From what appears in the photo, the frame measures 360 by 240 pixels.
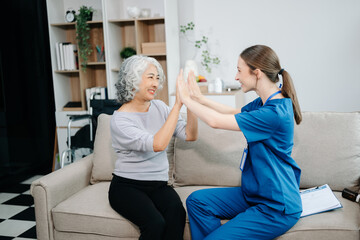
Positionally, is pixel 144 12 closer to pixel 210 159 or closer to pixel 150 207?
pixel 210 159

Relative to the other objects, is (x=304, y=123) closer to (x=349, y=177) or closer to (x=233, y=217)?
(x=349, y=177)

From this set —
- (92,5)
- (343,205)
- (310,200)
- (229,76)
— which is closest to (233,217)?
(310,200)

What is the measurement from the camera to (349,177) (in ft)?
6.61

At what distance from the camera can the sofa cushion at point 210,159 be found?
215 cm

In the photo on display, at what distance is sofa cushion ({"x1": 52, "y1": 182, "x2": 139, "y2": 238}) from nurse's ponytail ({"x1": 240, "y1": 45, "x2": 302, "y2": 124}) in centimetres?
99

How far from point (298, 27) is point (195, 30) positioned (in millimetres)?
1134

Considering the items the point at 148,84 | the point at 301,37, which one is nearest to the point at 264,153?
the point at 148,84

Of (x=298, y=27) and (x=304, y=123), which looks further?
(x=298, y=27)

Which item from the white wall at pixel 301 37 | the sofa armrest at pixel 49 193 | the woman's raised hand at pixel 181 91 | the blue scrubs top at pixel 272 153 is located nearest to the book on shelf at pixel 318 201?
the blue scrubs top at pixel 272 153

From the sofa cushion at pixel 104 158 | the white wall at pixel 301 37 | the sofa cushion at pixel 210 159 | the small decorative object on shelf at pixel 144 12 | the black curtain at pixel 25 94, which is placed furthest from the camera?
the small decorative object on shelf at pixel 144 12

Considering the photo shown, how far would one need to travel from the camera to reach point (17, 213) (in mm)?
2936

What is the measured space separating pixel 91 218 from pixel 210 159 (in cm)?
77

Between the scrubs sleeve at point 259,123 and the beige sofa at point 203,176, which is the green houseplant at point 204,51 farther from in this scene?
the scrubs sleeve at point 259,123

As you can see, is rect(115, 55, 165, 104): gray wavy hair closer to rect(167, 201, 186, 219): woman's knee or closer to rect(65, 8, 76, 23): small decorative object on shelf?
rect(167, 201, 186, 219): woman's knee
